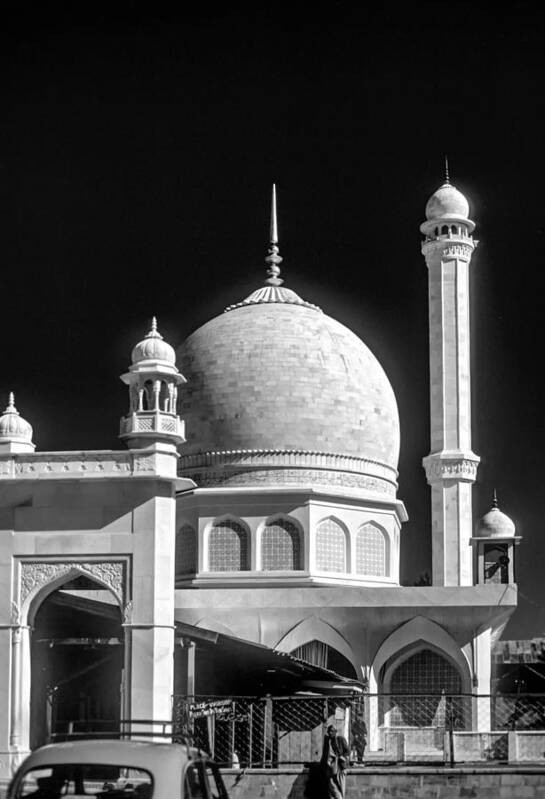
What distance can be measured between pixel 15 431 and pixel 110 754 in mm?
16016

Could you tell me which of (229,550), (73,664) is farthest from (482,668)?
(73,664)

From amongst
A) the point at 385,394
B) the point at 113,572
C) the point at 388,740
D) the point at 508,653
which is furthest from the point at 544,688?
the point at 113,572

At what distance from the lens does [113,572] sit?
22703mm

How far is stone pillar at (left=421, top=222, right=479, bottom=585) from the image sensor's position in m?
38.8

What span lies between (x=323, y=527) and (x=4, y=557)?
12828mm

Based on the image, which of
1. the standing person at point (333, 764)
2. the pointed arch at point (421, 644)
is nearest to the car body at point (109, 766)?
the standing person at point (333, 764)

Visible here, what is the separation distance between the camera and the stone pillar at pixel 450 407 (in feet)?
127

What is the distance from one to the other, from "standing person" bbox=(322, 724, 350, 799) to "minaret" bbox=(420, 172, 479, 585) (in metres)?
21.0

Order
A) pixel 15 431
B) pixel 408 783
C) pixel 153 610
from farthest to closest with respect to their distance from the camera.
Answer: pixel 15 431 < pixel 153 610 < pixel 408 783

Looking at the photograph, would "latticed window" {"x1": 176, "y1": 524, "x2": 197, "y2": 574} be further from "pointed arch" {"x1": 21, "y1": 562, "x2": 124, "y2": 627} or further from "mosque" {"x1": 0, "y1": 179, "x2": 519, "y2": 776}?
"pointed arch" {"x1": 21, "y1": 562, "x2": 124, "y2": 627}

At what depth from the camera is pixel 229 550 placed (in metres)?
34.4

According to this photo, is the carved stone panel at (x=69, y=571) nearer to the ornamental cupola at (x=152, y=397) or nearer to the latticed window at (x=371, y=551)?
the ornamental cupola at (x=152, y=397)

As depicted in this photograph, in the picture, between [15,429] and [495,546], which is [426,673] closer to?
[495,546]

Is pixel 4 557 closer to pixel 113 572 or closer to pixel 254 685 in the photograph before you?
pixel 113 572
